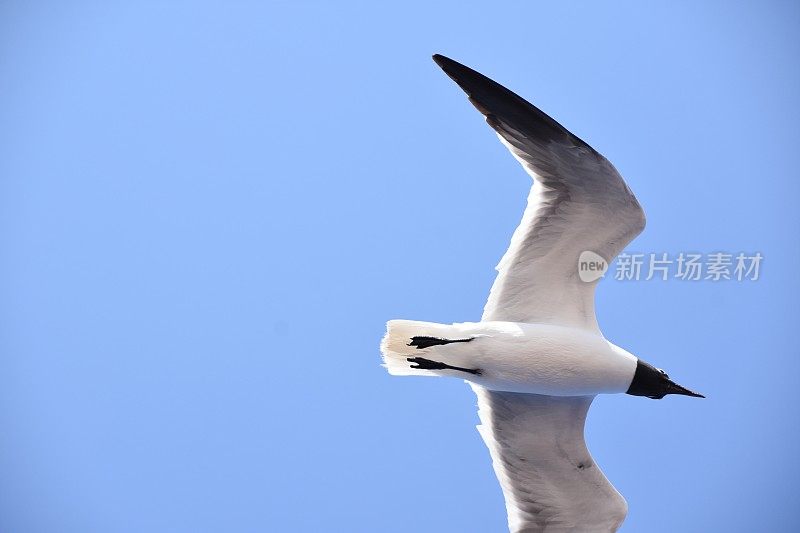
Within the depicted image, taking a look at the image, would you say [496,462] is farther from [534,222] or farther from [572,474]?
[534,222]

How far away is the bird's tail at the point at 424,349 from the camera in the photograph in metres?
5.48

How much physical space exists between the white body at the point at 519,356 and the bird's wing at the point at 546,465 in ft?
1.06

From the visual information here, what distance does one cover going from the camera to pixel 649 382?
5711mm

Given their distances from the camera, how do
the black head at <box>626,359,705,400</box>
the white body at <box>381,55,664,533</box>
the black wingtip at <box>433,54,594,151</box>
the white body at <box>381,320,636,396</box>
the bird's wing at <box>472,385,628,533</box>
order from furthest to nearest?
the bird's wing at <box>472,385,628,533</box>
the black head at <box>626,359,705,400</box>
the white body at <box>381,320,636,396</box>
the white body at <box>381,55,664,533</box>
the black wingtip at <box>433,54,594,151</box>

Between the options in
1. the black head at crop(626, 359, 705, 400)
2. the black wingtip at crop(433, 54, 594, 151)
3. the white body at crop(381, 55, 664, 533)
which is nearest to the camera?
the black wingtip at crop(433, 54, 594, 151)

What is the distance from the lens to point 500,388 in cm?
570

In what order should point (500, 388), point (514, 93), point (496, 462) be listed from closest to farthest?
point (514, 93) < point (500, 388) < point (496, 462)

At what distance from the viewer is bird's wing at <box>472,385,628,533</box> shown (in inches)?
233

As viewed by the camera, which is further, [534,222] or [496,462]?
[496,462]

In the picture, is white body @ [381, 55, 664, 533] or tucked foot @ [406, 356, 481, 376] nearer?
white body @ [381, 55, 664, 533]

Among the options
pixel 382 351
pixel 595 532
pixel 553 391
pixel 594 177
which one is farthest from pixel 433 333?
pixel 595 532

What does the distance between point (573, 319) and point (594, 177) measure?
837mm

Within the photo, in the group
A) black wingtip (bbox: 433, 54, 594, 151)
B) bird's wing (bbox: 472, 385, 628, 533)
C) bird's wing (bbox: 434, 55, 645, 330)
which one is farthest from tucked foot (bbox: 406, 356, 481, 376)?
black wingtip (bbox: 433, 54, 594, 151)

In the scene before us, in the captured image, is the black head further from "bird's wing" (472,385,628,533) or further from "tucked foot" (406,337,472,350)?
"tucked foot" (406,337,472,350)
